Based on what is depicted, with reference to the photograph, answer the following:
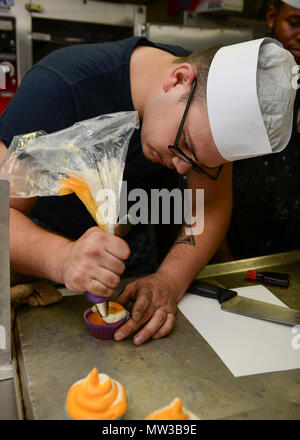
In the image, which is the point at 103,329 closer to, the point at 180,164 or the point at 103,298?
the point at 103,298

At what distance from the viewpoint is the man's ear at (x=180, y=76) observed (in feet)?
3.41

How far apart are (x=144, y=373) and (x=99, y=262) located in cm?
25

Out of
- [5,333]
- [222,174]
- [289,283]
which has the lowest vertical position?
[289,283]

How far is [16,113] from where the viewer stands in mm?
1013

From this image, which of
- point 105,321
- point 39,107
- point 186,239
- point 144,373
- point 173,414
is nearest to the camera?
point 173,414

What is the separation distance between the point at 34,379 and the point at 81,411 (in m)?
0.18

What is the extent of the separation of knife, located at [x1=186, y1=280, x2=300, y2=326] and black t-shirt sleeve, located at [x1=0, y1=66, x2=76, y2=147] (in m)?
0.62

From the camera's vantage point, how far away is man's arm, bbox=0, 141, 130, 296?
2.68ft

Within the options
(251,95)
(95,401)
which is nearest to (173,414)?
(95,401)

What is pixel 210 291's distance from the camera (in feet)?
3.78

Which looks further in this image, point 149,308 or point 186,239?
point 186,239

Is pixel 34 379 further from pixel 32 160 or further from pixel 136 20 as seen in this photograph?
pixel 136 20

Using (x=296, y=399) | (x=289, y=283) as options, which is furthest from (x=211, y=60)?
(x=296, y=399)
